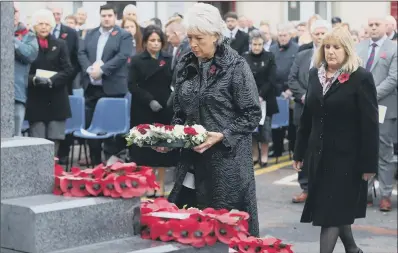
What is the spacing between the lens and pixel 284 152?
18.2m

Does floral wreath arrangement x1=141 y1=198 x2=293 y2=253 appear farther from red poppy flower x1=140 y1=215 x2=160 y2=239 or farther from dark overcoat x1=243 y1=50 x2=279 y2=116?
dark overcoat x1=243 y1=50 x2=279 y2=116

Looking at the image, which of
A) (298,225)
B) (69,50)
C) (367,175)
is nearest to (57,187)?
(367,175)

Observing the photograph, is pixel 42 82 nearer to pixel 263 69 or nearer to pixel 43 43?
pixel 43 43

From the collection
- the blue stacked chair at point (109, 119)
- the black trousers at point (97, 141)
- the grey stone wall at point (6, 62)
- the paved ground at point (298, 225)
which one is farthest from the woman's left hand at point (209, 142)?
the black trousers at point (97, 141)

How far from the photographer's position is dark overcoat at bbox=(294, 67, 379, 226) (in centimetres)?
827

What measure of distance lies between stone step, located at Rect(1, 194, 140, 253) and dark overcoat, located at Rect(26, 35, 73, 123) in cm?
766

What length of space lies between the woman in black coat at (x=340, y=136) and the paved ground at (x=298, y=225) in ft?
4.74

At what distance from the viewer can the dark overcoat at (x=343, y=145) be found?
8.27 metres

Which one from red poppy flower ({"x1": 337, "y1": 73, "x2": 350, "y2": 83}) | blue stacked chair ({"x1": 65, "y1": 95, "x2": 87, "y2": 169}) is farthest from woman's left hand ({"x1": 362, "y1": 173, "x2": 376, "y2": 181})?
blue stacked chair ({"x1": 65, "y1": 95, "x2": 87, "y2": 169})

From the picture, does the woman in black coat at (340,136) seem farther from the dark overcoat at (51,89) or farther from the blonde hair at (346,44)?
the dark overcoat at (51,89)

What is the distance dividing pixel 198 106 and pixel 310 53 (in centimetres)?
657

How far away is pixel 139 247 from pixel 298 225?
5444mm

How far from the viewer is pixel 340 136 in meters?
8.34

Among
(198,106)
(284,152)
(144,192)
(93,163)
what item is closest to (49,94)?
(93,163)
